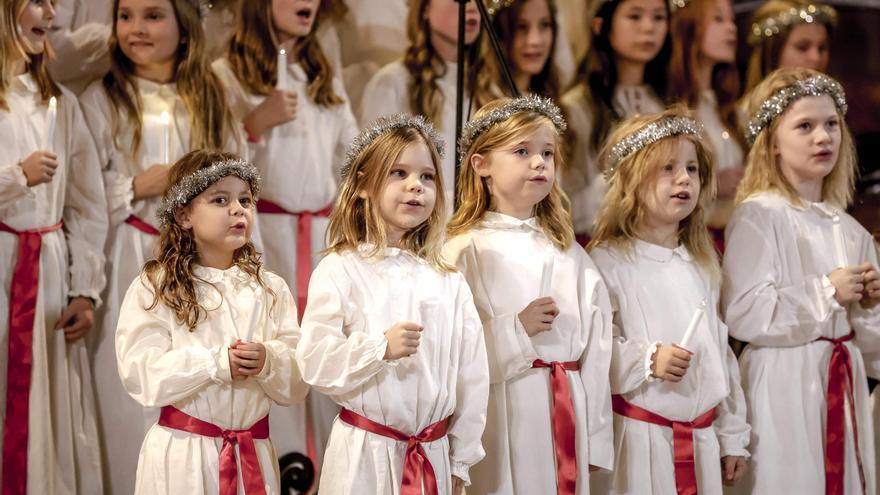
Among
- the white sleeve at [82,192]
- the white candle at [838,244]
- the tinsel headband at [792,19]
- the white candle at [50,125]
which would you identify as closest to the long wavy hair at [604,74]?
the tinsel headband at [792,19]

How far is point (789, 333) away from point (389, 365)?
1426 mm

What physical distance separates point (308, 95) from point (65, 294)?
123 cm

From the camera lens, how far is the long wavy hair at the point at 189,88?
12.2 feet

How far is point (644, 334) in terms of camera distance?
3.27 meters

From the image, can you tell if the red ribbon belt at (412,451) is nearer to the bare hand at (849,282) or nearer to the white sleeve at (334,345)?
the white sleeve at (334,345)

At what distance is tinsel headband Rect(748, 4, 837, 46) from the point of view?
5145 mm

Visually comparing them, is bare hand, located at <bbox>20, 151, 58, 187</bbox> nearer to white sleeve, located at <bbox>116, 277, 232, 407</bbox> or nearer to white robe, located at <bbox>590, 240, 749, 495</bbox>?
white sleeve, located at <bbox>116, 277, 232, 407</bbox>

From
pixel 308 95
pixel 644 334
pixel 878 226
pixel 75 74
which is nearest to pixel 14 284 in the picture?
pixel 75 74

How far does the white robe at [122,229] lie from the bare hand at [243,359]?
3.09 feet

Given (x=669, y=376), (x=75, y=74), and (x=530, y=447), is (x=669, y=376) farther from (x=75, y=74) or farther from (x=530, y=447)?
(x=75, y=74)

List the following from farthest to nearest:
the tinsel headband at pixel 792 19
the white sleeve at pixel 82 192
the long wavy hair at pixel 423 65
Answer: the tinsel headband at pixel 792 19, the long wavy hair at pixel 423 65, the white sleeve at pixel 82 192

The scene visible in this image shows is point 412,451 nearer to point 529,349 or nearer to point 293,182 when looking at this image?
point 529,349

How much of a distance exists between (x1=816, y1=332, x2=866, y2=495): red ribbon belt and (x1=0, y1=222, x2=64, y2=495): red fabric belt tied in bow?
253 centimetres

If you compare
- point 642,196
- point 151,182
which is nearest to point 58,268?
point 151,182
